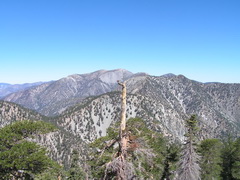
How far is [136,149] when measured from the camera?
1055cm

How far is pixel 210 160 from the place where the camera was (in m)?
40.2

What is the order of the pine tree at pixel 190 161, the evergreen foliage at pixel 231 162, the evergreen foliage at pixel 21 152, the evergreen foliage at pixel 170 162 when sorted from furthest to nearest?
the evergreen foliage at pixel 231 162
the evergreen foliage at pixel 170 162
the pine tree at pixel 190 161
the evergreen foliage at pixel 21 152

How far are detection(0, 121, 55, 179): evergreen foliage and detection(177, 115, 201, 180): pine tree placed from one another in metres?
18.8

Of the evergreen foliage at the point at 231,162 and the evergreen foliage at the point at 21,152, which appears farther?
the evergreen foliage at the point at 231,162

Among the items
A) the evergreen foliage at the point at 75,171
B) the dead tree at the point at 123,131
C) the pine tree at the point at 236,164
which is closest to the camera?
the dead tree at the point at 123,131

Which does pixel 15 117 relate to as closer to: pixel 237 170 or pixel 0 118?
pixel 0 118

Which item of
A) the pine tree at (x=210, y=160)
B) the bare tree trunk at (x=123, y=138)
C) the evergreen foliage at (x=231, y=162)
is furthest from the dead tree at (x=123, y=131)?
the evergreen foliage at (x=231, y=162)

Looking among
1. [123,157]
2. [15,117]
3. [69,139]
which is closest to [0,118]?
[15,117]

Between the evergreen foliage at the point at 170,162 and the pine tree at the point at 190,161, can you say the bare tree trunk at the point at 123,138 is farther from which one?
the evergreen foliage at the point at 170,162

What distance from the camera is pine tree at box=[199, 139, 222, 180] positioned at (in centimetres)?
3872

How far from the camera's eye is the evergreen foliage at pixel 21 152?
19.1 m

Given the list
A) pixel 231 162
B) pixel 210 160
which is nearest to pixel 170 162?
pixel 210 160

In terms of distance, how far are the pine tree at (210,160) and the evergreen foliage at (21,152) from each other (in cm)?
2956

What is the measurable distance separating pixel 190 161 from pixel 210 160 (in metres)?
12.6
